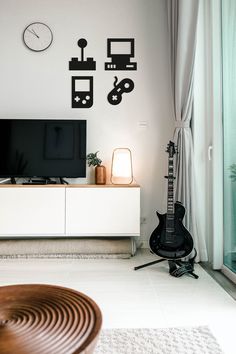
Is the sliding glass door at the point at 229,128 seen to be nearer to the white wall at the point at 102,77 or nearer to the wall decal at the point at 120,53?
the white wall at the point at 102,77

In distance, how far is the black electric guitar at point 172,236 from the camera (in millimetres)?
2758

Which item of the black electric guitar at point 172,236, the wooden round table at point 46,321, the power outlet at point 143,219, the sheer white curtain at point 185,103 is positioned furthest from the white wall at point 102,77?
the wooden round table at point 46,321

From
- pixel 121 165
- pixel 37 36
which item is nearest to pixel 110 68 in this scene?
pixel 37 36

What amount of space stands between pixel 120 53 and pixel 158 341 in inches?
115

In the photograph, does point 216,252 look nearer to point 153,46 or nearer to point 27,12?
point 153,46

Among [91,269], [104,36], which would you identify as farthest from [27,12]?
[91,269]

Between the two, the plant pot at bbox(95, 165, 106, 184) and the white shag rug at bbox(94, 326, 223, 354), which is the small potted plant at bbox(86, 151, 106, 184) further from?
the white shag rug at bbox(94, 326, 223, 354)

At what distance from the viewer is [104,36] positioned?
3.57 metres

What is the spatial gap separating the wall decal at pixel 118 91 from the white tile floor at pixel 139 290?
1.68 metres

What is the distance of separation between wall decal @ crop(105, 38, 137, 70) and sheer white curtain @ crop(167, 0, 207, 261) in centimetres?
51

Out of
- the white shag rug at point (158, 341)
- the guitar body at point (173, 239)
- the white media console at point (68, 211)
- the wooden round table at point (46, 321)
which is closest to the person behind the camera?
the wooden round table at point (46, 321)

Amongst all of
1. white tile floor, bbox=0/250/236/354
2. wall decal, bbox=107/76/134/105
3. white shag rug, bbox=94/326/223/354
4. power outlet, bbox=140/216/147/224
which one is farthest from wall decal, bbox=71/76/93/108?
white shag rug, bbox=94/326/223/354

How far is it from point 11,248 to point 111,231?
3.25 feet

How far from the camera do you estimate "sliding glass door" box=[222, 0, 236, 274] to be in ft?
8.67
